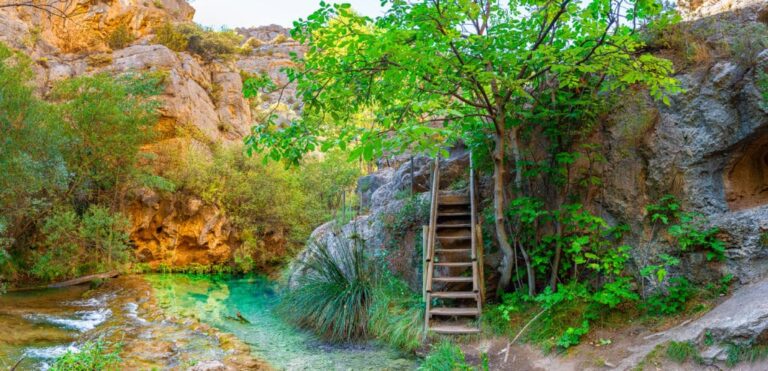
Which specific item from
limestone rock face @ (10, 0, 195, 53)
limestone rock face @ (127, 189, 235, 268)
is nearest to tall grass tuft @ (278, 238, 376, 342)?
limestone rock face @ (127, 189, 235, 268)

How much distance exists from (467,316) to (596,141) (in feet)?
10.5

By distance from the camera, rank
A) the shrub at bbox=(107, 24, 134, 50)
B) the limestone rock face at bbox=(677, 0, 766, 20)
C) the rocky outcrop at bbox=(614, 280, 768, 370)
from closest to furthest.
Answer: the rocky outcrop at bbox=(614, 280, 768, 370) → the limestone rock face at bbox=(677, 0, 766, 20) → the shrub at bbox=(107, 24, 134, 50)

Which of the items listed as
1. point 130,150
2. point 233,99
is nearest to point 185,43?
point 233,99

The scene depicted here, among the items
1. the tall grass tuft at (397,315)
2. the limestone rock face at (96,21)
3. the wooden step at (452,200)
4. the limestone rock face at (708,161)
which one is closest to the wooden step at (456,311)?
the tall grass tuft at (397,315)

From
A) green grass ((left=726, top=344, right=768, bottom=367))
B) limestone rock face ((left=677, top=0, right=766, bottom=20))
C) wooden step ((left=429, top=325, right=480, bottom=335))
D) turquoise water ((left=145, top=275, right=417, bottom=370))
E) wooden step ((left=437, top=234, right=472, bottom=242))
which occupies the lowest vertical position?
turquoise water ((left=145, top=275, right=417, bottom=370))

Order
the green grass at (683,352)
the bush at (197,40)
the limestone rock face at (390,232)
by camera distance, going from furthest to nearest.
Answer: the bush at (197,40), the limestone rock face at (390,232), the green grass at (683,352)

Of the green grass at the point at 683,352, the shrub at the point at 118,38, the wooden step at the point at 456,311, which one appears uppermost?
the shrub at the point at 118,38

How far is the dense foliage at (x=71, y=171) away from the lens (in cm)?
973

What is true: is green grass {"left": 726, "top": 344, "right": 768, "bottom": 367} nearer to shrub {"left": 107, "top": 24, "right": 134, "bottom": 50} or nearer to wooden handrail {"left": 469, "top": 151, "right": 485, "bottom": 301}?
wooden handrail {"left": 469, "top": 151, "right": 485, "bottom": 301}

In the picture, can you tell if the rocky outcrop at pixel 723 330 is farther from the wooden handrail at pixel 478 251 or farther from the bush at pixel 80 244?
the bush at pixel 80 244

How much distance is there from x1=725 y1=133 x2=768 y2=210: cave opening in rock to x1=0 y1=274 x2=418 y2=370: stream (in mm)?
4554

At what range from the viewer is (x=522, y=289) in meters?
6.67

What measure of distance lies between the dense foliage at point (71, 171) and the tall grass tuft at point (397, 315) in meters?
7.93

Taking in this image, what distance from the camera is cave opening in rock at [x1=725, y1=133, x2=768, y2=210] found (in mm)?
5500
